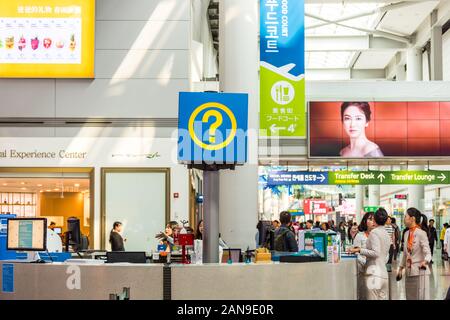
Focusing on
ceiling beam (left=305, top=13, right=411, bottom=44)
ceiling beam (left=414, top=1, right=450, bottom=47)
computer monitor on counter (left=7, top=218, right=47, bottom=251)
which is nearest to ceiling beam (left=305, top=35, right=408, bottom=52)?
ceiling beam (left=305, top=13, right=411, bottom=44)

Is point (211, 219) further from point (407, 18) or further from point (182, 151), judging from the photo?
point (407, 18)

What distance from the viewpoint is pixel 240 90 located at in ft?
44.1

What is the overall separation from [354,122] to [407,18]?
1228 cm

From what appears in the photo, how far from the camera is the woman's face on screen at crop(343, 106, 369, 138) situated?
1998 cm

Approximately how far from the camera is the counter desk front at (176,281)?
687cm

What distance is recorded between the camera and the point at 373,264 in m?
9.00

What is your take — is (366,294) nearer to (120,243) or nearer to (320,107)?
(120,243)

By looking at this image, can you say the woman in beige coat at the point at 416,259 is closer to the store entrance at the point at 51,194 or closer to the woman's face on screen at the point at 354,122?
the store entrance at the point at 51,194

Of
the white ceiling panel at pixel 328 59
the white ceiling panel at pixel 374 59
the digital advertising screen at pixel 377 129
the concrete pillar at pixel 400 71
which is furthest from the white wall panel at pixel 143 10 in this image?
the concrete pillar at pixel 400 71

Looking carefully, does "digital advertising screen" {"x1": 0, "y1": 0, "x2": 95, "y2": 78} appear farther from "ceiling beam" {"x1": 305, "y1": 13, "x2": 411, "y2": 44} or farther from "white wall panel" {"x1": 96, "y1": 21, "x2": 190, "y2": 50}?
"ceiling beam" {"x1": 305, "y1": 13, "x2": 411, "y2": 44}

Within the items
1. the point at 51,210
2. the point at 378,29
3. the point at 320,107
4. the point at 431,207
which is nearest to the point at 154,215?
the point at 51,210

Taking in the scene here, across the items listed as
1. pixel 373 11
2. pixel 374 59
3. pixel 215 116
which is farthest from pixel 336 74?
pixel 215 116

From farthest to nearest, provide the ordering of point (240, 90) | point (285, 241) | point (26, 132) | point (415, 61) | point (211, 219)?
point (415, 61) < point (26, 132) < point (240, 90) < point (285, 241) < point (211, 219)

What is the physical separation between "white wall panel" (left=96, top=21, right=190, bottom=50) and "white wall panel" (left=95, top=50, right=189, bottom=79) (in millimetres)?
129
